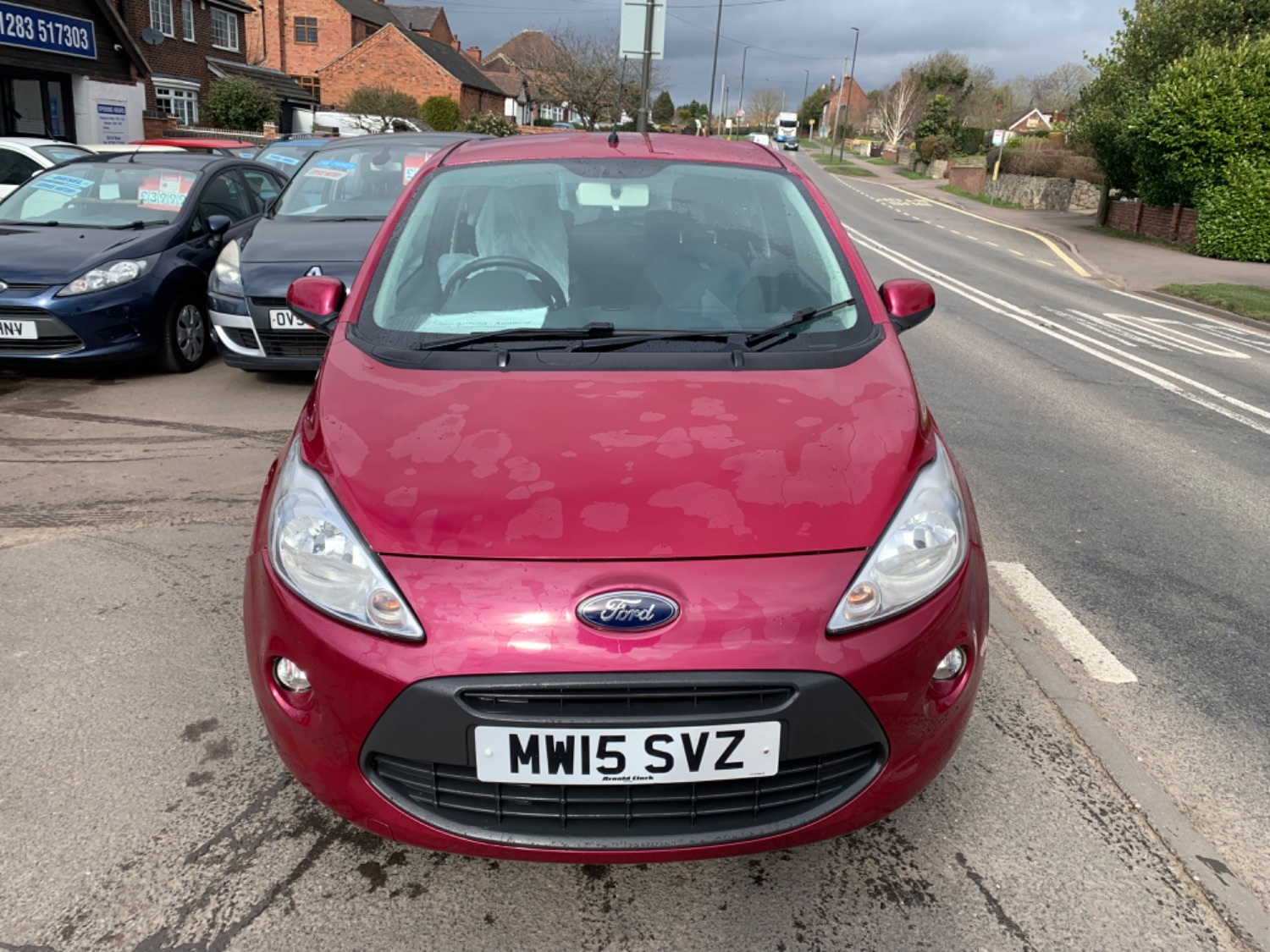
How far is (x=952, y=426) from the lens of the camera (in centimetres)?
677

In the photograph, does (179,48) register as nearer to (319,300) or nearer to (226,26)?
(226,26)

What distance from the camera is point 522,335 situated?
9.59 feet

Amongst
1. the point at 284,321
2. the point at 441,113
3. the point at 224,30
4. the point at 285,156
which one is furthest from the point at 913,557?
the point at 441,113

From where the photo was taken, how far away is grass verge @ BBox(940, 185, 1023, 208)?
37.7 m

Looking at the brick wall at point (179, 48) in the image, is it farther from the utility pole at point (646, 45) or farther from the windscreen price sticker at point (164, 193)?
the windscreen price sticker at point (164, 193)

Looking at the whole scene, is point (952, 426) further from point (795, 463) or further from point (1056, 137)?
point (1056, 137)

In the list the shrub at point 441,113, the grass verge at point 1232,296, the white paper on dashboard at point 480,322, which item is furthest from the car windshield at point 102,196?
the shrub at point 441,113

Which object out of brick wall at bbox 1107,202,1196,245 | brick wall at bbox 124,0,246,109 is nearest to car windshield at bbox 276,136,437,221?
brick wall at bbox 1107,202,1196,245

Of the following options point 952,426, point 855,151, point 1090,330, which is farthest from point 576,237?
point 855,151

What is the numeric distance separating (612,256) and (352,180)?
5.61 metres

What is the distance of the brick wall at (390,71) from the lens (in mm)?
57625

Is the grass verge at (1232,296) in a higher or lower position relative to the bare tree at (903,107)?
lower

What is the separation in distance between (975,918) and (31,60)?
86.7 feet

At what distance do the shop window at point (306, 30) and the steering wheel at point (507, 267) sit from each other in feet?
219
